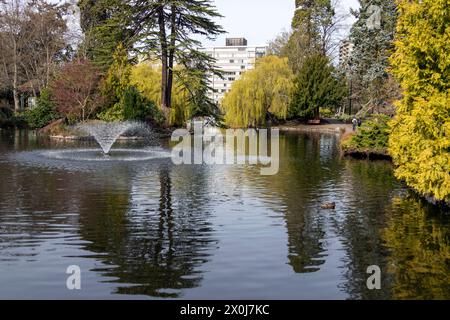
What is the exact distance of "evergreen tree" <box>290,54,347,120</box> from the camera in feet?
201

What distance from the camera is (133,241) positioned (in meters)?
10.4

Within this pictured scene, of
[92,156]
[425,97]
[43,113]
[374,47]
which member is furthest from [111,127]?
[425,97]

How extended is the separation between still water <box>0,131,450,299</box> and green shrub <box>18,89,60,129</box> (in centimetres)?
2874

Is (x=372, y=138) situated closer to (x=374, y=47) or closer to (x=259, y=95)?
(x=374, y=47)

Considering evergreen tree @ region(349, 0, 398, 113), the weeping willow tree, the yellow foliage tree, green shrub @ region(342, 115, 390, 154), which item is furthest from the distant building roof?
the yellow foliage tree

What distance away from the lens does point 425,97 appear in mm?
15383

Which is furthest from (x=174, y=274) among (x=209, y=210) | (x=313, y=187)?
(x=313, y=187)

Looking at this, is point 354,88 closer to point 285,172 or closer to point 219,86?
point 285,172

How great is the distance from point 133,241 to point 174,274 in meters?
2.19

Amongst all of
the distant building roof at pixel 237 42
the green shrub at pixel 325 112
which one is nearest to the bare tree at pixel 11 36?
the green shrub at pixel 325 112

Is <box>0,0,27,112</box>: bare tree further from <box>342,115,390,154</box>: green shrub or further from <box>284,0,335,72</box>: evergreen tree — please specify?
<box>342,115,390,154</box>: green shrub

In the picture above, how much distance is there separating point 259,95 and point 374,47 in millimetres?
13307

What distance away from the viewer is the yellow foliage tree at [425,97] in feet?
45.6

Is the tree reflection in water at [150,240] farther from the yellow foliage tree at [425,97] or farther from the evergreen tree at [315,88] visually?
the evergreen tree at [315,88]
